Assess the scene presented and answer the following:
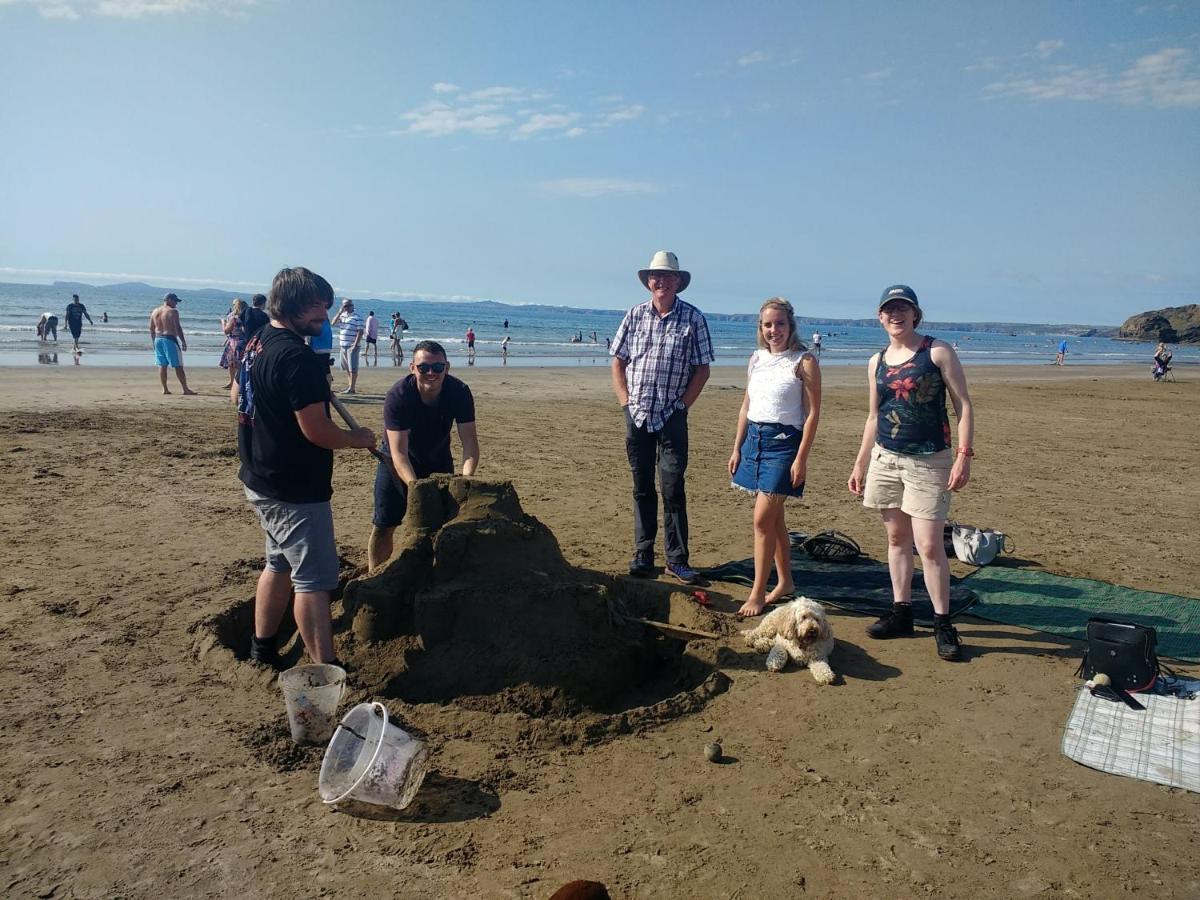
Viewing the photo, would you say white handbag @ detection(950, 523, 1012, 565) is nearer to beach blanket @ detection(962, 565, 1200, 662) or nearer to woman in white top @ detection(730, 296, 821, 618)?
beach blanket @ detection(962, 565, 1200, 662)

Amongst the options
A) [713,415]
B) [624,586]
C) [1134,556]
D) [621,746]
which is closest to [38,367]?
[713,415]

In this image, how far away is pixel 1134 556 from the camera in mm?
6750

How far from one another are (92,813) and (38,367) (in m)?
18.8

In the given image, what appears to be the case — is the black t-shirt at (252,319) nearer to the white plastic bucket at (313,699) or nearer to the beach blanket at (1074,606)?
the white plastic bucket at (313,699)

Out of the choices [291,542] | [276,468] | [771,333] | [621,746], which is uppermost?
[771,333]

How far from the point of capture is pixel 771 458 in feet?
16.9

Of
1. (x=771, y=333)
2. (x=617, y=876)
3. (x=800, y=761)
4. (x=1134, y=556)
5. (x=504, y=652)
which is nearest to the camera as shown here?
(x=617, y=876)

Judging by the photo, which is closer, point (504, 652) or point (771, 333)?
point (504, 652)

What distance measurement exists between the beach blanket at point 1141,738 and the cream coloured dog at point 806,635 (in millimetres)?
1169

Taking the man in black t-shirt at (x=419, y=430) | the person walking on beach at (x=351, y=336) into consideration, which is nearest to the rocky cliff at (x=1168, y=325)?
the person walking on beach at (x=351, y=336)

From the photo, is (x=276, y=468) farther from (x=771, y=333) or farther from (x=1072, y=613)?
(x=1072, y=613)

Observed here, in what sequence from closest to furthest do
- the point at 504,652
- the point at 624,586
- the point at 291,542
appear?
the point at 291,542 < the point at 504,652 < the point at 624,586

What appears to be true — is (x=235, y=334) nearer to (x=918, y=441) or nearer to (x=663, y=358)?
(x=663, y=358)

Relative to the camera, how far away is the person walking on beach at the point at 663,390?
5793 millimetres
